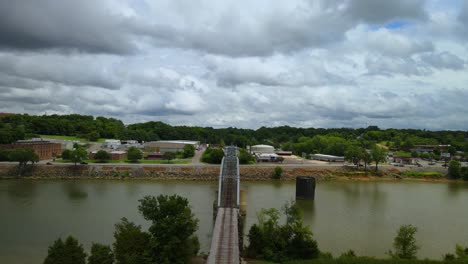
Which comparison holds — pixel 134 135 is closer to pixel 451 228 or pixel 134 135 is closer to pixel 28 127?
pixel 28 127

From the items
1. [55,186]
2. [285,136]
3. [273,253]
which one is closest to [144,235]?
[273,253]

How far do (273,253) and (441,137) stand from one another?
93615mm

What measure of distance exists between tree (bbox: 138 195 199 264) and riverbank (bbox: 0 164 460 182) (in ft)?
89.9

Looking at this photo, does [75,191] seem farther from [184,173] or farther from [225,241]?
[225,241]

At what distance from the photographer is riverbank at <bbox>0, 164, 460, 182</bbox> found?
40688 millimetres

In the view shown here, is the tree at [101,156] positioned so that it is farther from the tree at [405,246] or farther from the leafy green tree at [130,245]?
the tree at [405,246]

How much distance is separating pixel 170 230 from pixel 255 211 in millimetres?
12271

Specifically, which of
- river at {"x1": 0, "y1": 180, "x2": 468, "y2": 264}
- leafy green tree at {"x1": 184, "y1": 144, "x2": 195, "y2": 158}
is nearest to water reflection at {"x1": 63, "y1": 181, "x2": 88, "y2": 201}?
river at {"x1": 0, "y1": 180, "x2": 468, "y2": 264}

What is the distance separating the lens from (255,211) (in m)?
24.3

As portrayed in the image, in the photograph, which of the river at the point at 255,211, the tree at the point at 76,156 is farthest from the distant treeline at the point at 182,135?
the river at the point at 255,211

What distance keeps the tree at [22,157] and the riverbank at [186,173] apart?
0.69 meters

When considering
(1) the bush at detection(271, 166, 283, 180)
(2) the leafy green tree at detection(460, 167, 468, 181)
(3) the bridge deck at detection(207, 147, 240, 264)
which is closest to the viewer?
(3) the bridge deck at detection(207, 147, 240, 264)

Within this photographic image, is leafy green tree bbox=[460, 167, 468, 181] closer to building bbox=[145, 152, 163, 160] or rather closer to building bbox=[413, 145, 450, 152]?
building bbox=[413, 145, 450, 152]

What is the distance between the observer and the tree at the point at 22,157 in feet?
133
